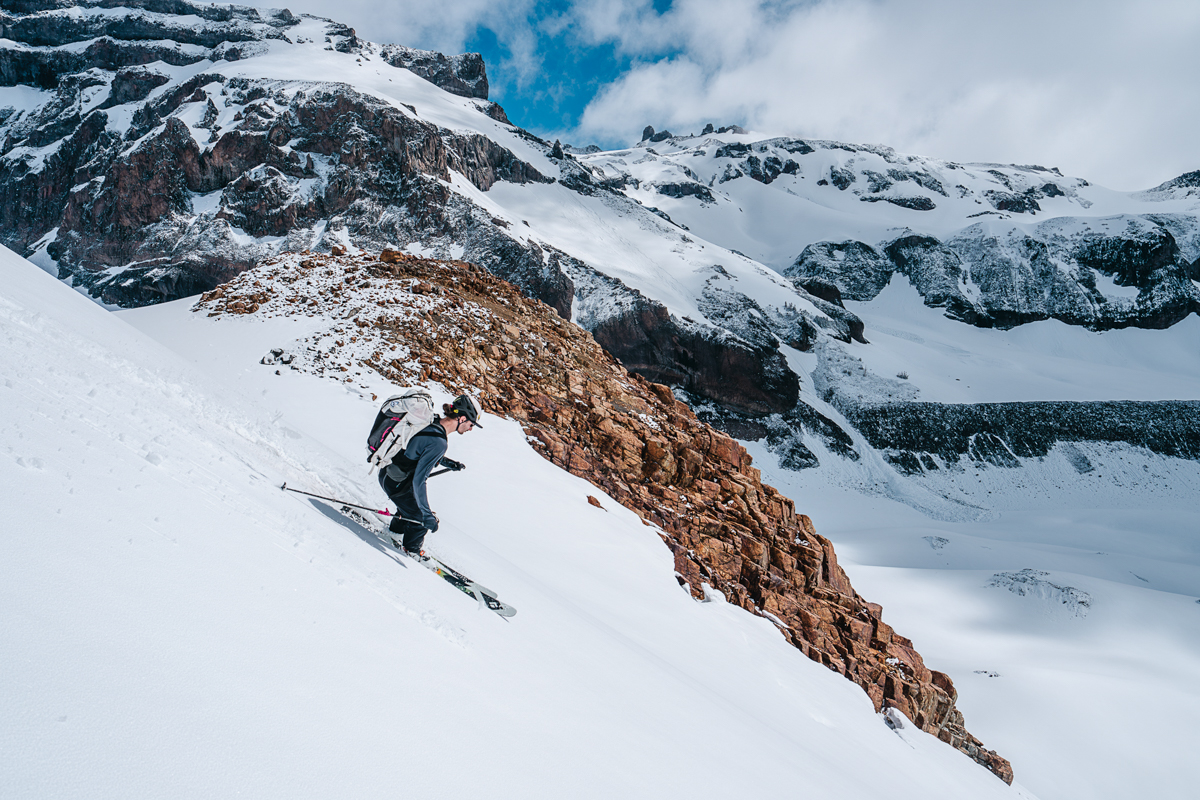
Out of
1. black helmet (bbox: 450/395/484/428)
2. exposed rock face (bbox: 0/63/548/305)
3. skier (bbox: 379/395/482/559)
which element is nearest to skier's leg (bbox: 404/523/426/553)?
Answer: skier (bbox: 379/395/482/559)

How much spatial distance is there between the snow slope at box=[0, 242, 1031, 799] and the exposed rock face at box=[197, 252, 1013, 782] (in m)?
5.26

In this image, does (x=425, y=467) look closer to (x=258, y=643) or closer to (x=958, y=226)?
(x=258, y=643)

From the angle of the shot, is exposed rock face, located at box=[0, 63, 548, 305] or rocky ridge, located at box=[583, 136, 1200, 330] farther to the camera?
rocky ridge, located at box=[583, 136, 1200, 330]

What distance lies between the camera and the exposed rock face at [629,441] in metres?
12.4

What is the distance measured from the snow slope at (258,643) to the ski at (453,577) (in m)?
0.15

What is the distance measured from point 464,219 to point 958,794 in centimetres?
4576

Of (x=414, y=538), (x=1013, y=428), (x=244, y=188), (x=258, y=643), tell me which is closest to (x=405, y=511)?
(x=414, y=538)

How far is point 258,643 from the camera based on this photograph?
2029 mm

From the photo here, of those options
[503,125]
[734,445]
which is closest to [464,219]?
[503,125]

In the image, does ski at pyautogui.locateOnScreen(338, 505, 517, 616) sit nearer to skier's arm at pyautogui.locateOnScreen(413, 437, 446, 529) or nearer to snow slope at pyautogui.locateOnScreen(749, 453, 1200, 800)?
skier's arm at pyautogui.locateOnScreen(413, 437, 446, 529)

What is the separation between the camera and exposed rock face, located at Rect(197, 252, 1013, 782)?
12383mm

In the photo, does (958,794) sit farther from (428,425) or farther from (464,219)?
(464,219)

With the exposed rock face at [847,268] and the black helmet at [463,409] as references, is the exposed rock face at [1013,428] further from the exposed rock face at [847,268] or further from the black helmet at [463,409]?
the black helmet at [463,409]

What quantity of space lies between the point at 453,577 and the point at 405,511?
0.72 meters
